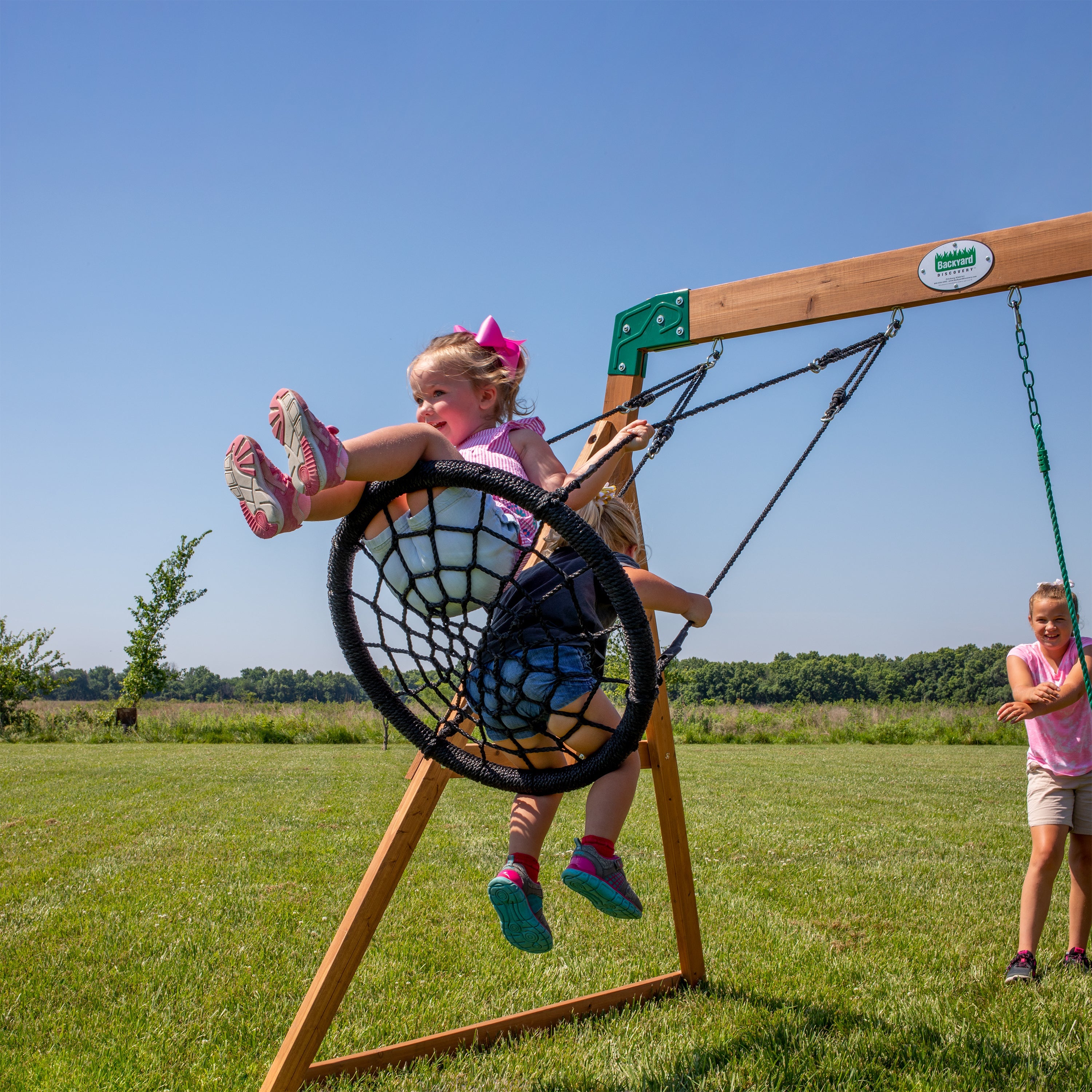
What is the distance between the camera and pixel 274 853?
6305 millimetres

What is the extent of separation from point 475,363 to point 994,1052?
2875 millimetres

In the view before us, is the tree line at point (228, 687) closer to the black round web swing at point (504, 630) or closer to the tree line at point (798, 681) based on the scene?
the tree line at point (798, 681)

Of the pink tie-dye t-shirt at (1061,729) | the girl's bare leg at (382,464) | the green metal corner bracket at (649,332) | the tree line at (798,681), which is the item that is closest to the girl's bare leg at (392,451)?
the girl's bare leg at (382,464)

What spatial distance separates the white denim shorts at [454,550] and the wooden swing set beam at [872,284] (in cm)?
153

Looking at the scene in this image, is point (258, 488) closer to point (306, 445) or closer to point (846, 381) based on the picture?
point (306, 445)

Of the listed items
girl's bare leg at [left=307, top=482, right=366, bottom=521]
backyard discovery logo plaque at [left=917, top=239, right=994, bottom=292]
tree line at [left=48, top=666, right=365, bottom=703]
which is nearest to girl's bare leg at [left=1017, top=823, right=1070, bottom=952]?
backyard discovery logo plaque at [left=917, top=239, right=994, bottom=292]

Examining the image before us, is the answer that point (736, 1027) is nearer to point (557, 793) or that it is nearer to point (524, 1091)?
point (524, 1091)

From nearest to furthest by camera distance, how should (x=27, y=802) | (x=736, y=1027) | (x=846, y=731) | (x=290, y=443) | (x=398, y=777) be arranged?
1. (x=290, y=443)
2. (x=736, y=1027)
3. (x=27, y=802)
4. (x=398, y=777)
5. (x=846, y=731)

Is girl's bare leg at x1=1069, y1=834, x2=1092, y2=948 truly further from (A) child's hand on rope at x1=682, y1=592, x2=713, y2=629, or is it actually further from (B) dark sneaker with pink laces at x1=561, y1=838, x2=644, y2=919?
(B) dark sneaker with pink laces at x1=561, y1=838, x2=644, y2=919

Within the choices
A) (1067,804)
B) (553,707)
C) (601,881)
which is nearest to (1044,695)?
(1067,804)

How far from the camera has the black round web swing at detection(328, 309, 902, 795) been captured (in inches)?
85.4

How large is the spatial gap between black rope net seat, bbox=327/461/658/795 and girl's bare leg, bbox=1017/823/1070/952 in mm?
2568

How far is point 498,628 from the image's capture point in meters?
2.44

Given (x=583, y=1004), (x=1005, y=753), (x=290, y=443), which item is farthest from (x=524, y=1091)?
(x=1005, y=753)
